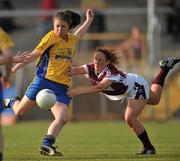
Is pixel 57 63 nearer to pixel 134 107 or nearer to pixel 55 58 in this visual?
pixel 55 58

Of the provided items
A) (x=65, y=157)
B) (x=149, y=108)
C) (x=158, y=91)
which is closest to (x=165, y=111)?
(x=149, y=108)

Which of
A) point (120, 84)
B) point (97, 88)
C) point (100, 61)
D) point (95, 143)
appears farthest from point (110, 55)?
point (95, 143)

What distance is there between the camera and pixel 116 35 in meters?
24.3

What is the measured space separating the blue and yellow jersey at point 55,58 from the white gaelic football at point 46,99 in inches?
18.2

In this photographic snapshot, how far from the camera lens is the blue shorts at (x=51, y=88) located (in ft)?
38.6

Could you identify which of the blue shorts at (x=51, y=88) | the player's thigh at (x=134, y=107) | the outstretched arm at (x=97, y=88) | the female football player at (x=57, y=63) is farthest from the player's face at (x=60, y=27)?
the player's thigh at (x=134, y=107)

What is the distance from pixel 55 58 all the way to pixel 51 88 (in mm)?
425

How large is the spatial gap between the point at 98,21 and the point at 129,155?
13383 mm

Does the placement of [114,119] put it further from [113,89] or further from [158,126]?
[113,89]

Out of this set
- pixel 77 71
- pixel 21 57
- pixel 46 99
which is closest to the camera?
pixel 21 57

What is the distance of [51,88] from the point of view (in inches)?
464

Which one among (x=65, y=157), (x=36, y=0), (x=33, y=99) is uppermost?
(x=36, y=0)

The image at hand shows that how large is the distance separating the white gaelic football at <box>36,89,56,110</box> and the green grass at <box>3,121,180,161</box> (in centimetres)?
69

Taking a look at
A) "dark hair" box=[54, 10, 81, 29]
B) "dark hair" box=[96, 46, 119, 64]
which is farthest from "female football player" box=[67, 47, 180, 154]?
"dark hair" box=[54, 10, 81, 29]
